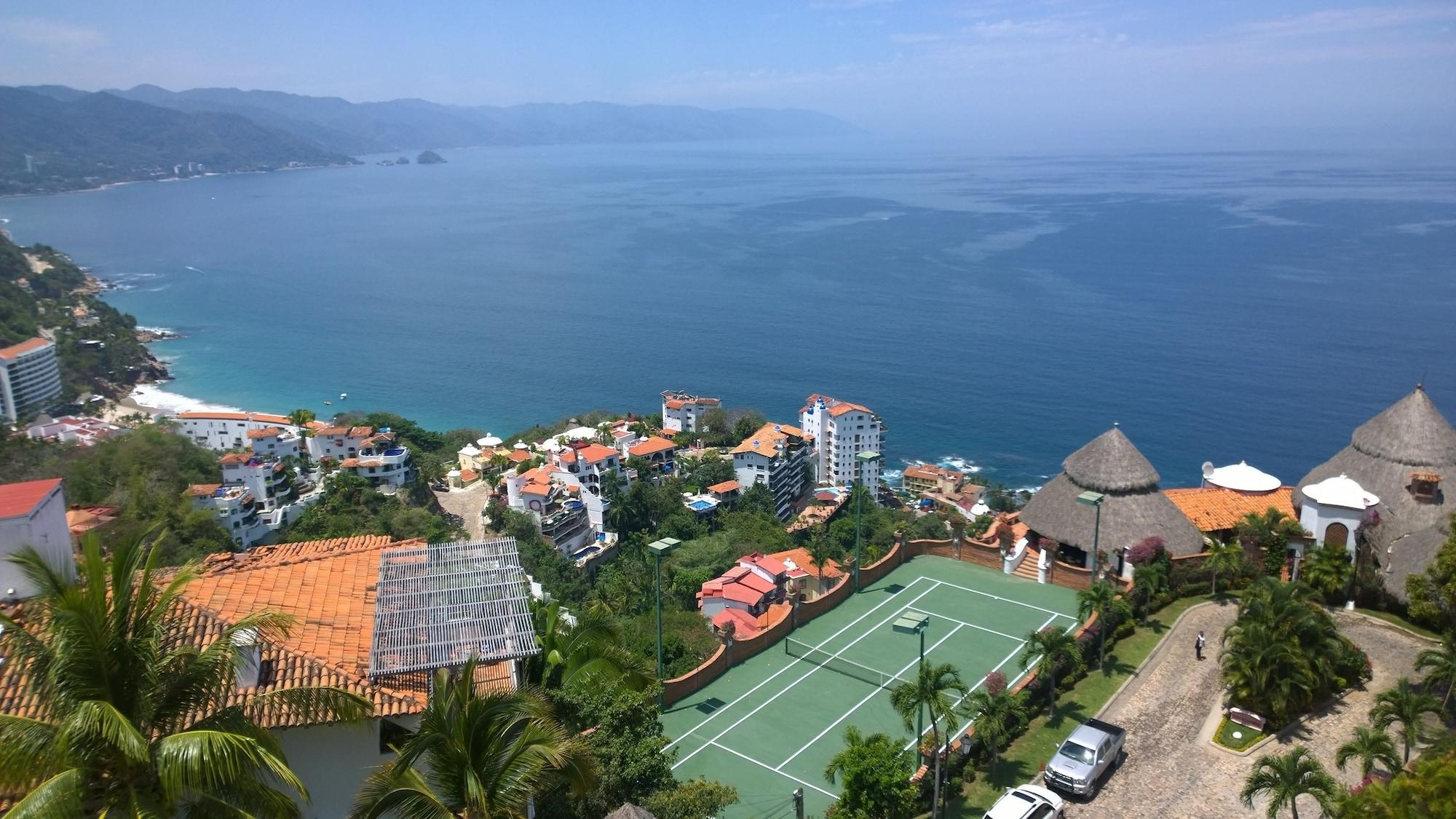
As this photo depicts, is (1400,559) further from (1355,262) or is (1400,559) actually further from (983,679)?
(1355,262)

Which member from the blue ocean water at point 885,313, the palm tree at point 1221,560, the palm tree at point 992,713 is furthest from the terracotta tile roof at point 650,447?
the palm tree at point 992,713

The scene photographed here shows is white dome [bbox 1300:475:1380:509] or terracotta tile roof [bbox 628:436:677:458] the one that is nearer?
white dome [bbox 1300:475:1380:509]

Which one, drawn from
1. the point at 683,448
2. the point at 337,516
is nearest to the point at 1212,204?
the point at 683,448

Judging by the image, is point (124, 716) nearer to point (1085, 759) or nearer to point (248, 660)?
point (248, 660)

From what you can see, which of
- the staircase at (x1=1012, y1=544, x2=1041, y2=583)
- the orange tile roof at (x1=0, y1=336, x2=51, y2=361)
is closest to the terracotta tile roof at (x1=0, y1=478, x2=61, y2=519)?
the staircase at (x1=1012, y1=544, x2=1041, y2=583)

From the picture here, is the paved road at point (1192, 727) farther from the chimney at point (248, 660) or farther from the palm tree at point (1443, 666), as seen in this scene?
the chimney at point (248, 660)

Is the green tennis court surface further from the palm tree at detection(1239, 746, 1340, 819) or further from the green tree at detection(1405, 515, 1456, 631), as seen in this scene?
the green tree at detection(1405, 515, 1456, 631)

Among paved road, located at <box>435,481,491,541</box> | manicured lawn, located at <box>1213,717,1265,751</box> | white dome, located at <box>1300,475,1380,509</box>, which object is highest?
white dome, located at <box>1300,475,1380,509</box>
